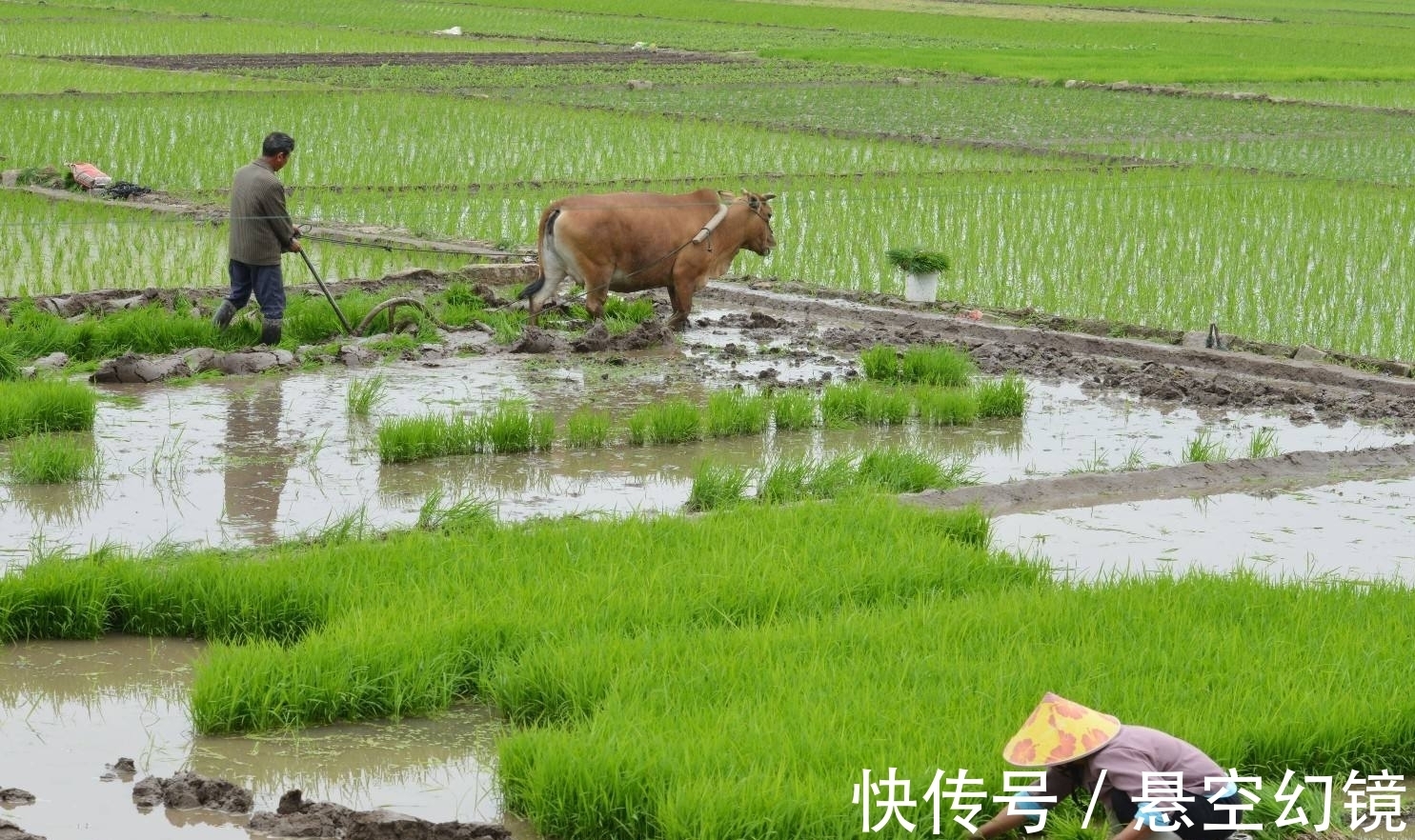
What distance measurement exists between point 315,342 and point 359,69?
57.1 ft

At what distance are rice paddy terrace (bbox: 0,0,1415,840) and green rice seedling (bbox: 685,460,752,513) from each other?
29mm

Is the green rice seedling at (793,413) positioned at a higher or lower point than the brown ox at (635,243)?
lower

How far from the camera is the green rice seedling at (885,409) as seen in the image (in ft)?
29.5

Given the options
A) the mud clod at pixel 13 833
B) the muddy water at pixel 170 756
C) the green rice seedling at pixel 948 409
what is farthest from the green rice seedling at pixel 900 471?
the mud clod at pixel 13 833

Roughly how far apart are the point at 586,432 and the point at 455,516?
1775mm

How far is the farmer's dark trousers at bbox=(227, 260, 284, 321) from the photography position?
986cm

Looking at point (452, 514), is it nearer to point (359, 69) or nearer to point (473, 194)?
point (473, 194)

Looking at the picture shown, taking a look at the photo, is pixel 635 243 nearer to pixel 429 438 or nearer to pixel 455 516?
pixel 429 438

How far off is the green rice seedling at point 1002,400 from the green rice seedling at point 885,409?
369mm

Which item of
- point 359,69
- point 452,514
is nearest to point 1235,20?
point 359,69

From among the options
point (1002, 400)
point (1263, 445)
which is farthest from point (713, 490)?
point (1263, 445)

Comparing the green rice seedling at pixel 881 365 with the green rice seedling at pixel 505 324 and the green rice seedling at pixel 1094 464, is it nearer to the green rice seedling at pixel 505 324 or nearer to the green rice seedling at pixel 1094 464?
the green rice seedling at pixel 1094 464

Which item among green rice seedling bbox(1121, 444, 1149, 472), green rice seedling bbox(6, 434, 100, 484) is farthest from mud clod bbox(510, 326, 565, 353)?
green rice seedling bbox(1121, 444, 1149, 472)

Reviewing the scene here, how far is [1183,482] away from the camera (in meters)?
7.86
